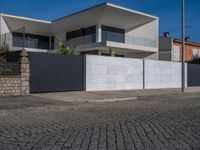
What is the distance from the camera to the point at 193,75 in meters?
29.2

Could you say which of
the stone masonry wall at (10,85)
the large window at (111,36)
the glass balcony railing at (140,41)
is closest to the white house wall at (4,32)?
the large window at (111,36)

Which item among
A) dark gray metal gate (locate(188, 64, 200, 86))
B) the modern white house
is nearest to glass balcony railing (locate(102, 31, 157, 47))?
the modern white house

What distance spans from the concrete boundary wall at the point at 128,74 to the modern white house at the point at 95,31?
6.25 m

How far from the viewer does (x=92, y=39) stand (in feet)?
97.9

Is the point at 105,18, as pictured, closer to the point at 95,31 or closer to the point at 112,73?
the point at 95,31

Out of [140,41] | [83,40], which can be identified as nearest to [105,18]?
[83,40]

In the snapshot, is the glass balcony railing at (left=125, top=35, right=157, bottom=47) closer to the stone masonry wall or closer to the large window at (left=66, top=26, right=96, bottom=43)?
the large window at (left=66, top=26, right=96, bottom=43)

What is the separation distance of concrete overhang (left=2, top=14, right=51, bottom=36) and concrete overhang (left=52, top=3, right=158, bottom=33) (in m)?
1.48

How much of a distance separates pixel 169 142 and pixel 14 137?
11.0 feet

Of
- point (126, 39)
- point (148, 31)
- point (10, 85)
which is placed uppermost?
point (148, 31)

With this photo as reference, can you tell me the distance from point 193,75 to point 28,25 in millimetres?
21375

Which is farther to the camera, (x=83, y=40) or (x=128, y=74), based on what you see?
(x=83, y=40)

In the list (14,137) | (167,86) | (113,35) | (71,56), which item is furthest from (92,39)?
(14,137)

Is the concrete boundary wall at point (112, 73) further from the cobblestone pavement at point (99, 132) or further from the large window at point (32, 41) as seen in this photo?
the large window at point (32, 41)
